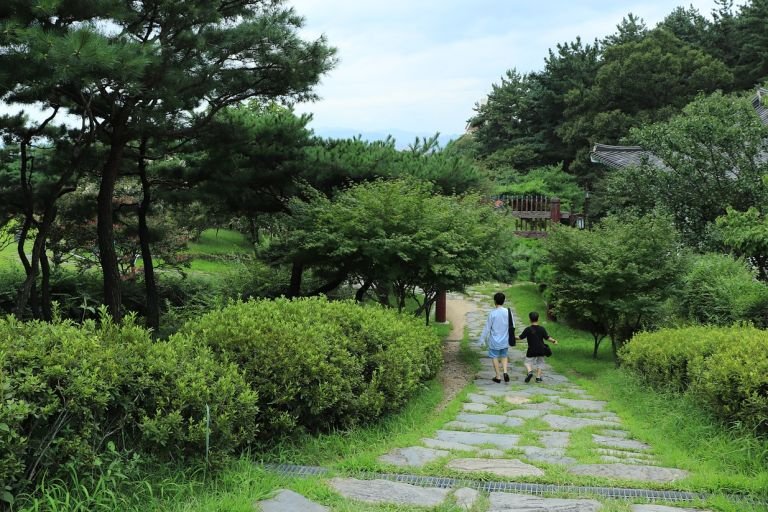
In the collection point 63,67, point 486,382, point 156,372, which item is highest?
point 63,67

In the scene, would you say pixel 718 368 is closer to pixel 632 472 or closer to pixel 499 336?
pixel 632 472

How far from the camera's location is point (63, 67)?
5.24 meters

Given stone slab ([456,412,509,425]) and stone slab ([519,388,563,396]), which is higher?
stone slab ([456,412,509,425])

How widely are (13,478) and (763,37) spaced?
32.8 m

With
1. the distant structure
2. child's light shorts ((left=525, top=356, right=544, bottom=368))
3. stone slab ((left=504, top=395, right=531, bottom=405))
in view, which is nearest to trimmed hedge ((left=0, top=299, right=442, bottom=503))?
stone slab ((left=504, top=395, right=531, bottom=405))

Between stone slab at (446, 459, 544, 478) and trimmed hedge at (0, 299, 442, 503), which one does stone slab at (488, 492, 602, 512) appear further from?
trimmed hedge at (0, 299, 442, 503)

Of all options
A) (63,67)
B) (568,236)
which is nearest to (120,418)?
(63,67)

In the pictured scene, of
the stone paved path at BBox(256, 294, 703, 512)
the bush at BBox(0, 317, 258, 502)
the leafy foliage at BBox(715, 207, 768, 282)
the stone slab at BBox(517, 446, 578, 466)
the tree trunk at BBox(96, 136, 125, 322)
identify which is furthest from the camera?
the tree trunk at BBox(96, 136, 125, 322)

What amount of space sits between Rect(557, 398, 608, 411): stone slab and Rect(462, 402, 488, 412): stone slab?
37.2 inches

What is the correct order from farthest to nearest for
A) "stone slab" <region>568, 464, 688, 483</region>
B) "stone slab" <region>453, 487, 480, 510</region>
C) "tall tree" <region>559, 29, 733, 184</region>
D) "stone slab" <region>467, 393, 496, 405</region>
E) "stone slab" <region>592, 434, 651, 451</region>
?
"tall tree" <region>559, 29, 733, 184</region>
"stone slab" <region>467, 393, 496, 405</region>
"stone slab" <region>592, 434, 651, 451</region>
"stone slab" <region>568, 464, 688, 483</region>
"stone slab" <region>453, 487, 480, 510</region>

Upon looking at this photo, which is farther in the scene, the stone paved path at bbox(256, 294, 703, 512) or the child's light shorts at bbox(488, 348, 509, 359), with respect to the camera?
the child's light shorts at bbox(488, 348, 509, 359)

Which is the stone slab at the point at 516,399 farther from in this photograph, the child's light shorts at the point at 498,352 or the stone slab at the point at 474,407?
the child's light shorts at the point at 498,352

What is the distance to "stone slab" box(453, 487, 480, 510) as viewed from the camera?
11.4ft

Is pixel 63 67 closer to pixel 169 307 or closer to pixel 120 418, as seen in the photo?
pixel 120 418
